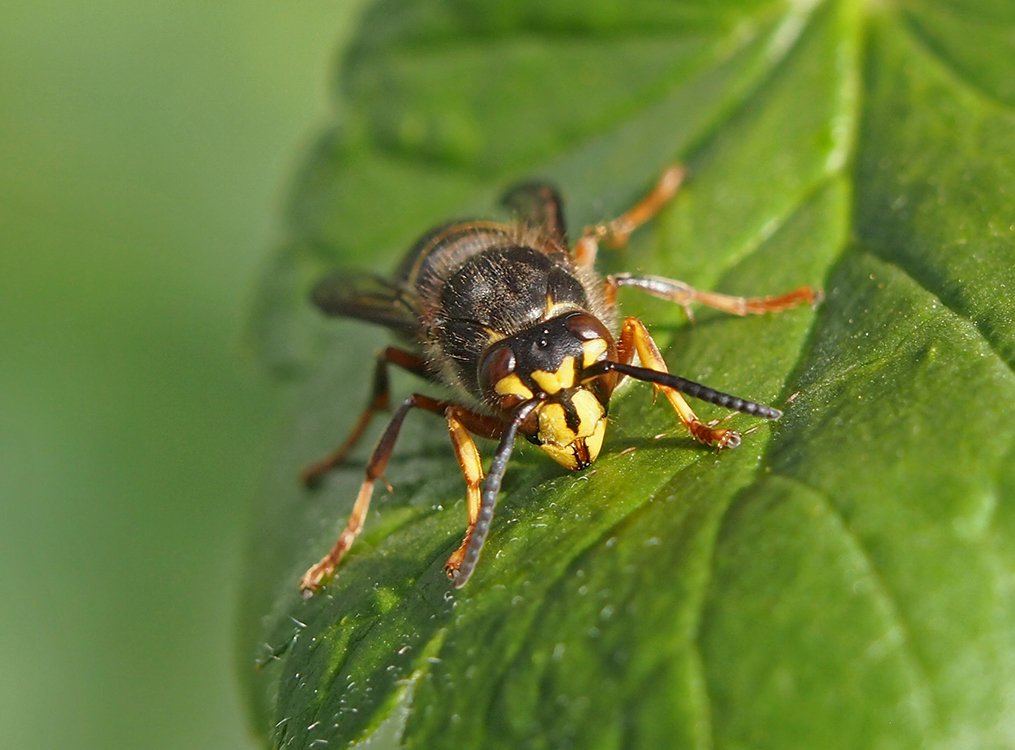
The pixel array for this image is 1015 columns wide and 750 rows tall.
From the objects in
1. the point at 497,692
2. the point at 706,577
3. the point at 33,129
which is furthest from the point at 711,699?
the point at 33,129

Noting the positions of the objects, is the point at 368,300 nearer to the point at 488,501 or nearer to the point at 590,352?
the point at 590,352

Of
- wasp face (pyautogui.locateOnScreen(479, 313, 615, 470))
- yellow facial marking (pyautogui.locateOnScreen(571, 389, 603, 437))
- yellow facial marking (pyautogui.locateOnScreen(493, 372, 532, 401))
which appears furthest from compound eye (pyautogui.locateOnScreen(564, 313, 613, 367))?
yellow facial marking (pyautogui.locateOnScreen(493, 372, 532, 401))

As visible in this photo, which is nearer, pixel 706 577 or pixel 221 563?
pixel 706 577

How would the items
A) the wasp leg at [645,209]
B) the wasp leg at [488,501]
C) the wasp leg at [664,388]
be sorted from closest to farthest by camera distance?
the wasp leg at [488,501]
the wasp leg at [664,388]
the wasp leg at [645,209]

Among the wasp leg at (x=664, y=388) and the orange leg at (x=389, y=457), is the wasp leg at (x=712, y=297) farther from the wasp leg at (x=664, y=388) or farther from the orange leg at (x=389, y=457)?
the orange leg at (x=389, y=457)

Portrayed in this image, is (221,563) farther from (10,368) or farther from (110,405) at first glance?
(10,368)

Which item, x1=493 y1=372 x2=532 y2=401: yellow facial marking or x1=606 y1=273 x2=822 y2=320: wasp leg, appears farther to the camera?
x1=606 y1=273 x2=822 y2=320: wasp leg

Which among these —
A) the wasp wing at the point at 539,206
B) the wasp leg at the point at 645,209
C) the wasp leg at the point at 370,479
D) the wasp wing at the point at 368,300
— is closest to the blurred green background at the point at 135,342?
the wasp wing at the point at 368,300

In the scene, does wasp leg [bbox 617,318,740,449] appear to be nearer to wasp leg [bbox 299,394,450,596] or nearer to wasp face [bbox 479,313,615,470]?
wasp face [bbox 479,313,615,470]
